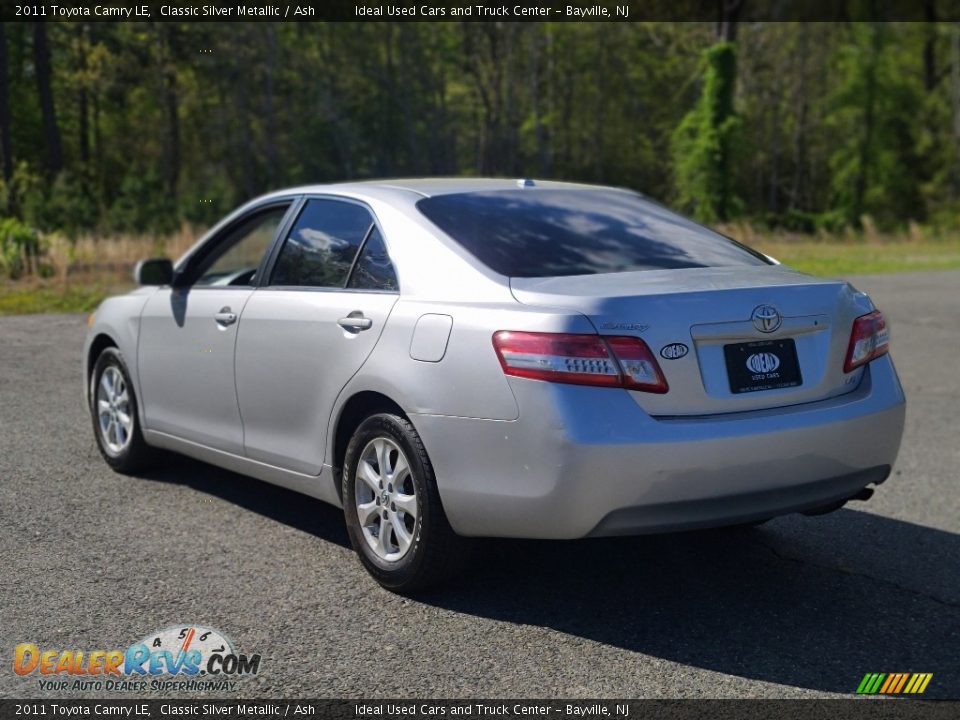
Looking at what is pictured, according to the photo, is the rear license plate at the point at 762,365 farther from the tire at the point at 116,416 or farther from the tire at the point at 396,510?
the tire at the point at 116,416

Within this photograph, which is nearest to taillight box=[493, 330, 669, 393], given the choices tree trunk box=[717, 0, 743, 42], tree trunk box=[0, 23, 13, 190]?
tree trunk box=[0, 23, 13, 190]

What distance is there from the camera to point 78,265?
19.6m

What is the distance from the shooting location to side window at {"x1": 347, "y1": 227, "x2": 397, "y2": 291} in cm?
484

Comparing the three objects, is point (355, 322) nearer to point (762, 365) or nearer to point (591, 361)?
point (591, 361)

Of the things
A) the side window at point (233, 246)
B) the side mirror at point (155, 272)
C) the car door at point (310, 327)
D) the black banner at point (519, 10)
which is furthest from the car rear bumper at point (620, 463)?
the black banner at point (519, 10)

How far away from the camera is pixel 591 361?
4004 millimetres

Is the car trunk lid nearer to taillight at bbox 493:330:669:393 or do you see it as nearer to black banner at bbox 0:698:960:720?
taillight at bbox 493:330:669:393

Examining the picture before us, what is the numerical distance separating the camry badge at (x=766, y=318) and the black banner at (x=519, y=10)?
4279 cm

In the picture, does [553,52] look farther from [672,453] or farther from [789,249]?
[672,453]

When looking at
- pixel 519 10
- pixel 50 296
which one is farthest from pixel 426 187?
pixel 519 10

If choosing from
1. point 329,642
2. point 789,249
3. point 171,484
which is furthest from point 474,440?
point 789,249

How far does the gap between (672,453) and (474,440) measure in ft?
2.23

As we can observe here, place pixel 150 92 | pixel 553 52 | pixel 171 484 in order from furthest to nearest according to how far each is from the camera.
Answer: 1. pixel 553 52
2. pixel 150 92
3. pixel 171 484

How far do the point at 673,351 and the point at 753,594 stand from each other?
1174 millimetres
